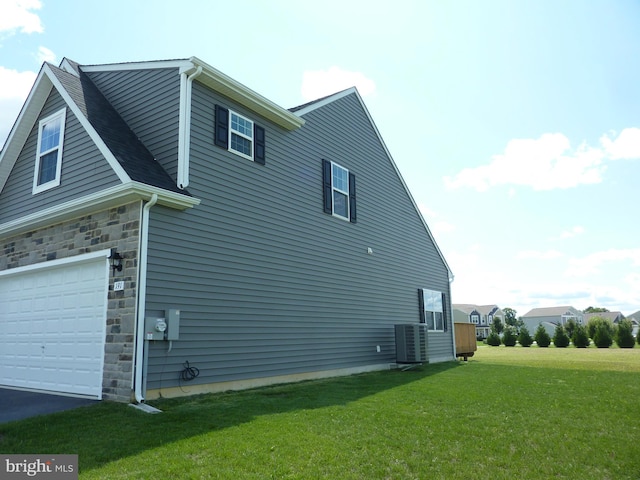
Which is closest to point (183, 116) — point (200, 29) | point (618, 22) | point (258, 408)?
point (200, 29)

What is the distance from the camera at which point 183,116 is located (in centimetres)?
823

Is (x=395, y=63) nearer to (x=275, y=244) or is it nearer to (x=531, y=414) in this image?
(x=275, y=244)

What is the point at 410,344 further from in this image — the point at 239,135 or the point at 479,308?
the point at 479,308

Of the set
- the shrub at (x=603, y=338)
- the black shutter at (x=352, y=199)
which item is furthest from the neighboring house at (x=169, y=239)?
the shrub at (x=603, y=338)

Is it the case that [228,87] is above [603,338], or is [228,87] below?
above

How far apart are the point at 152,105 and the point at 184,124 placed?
3.62 ft

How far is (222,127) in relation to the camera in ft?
29.4

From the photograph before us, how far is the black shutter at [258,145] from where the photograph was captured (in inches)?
383

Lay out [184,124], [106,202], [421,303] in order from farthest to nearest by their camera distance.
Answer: [421,303]
[184,124]
[106,202]

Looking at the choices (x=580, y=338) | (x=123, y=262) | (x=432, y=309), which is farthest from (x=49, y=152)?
(x=580, y=338)

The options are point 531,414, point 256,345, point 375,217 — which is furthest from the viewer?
point 375,217

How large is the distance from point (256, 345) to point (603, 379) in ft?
25.6

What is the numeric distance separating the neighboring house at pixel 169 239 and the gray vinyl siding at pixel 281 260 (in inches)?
1.4

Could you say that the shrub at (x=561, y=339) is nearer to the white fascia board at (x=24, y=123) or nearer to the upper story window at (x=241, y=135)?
the upper story window at (x=241, y=135)
